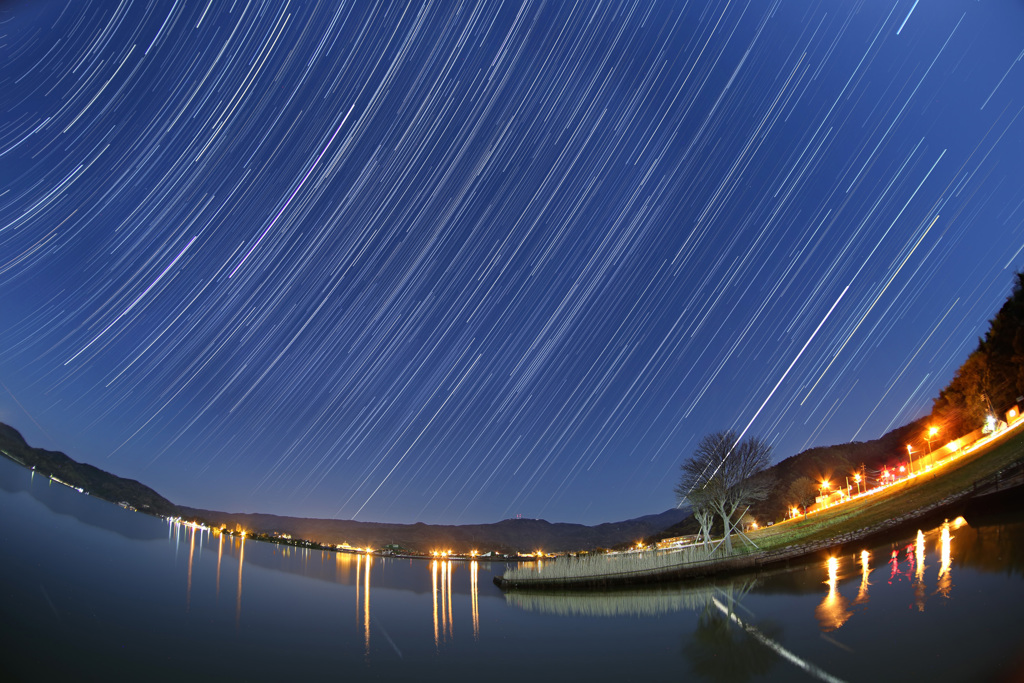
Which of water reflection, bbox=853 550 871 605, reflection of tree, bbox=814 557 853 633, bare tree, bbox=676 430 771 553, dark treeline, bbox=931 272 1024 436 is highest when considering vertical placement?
dark treeline, bbox=931 272 1024 436

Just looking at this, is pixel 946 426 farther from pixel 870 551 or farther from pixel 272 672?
pixel 272 672

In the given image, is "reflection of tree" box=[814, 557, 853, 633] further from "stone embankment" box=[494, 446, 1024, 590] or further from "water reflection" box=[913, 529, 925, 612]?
"stone embankment" box=[494, 446, 1024, 590]

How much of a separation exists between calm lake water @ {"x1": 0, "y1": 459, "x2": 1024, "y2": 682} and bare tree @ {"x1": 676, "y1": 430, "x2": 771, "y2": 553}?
43.1ft

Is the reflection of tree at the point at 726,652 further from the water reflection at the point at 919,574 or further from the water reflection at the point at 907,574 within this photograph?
the water reflection at the point at 919,574

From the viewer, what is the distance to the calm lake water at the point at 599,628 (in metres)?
10.8

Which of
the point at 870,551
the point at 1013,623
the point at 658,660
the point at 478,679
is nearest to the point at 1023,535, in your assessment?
the point at 870,551

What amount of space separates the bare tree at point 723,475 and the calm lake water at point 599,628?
13148 millimetres

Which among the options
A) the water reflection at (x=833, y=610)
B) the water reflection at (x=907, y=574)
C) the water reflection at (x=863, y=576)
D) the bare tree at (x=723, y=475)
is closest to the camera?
the water reflection at (x=833, y=610)

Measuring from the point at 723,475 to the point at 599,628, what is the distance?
24.9m

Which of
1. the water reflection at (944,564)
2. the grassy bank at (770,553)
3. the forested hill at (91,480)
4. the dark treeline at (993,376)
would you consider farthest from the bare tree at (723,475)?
the forested hill at (91,480)

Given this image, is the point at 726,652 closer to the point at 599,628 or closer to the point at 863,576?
the point at 599,628

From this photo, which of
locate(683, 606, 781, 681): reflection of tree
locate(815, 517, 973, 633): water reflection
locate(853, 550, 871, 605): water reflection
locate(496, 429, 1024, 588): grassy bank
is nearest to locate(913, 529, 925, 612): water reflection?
locate(815, 517, 973, 633): water reflection

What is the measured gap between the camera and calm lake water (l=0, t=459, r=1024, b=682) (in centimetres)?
1075

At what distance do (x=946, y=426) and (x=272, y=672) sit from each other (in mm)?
84885
